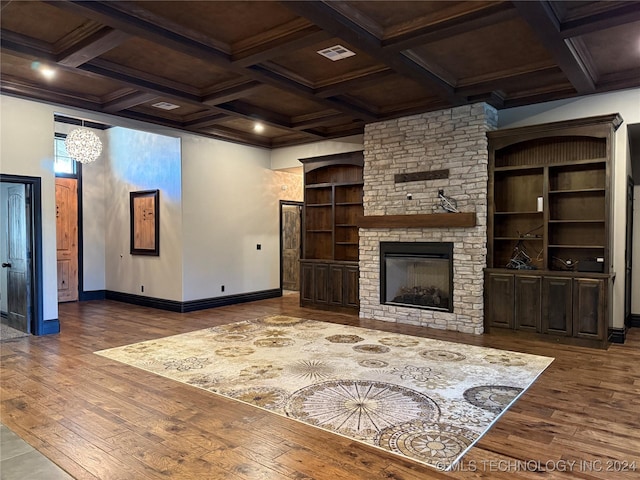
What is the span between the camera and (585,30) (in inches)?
149

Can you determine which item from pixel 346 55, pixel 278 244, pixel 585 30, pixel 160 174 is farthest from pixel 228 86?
pixel 278 244

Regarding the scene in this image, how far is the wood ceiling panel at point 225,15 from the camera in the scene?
358cm

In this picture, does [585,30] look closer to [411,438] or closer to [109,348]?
[411,438]

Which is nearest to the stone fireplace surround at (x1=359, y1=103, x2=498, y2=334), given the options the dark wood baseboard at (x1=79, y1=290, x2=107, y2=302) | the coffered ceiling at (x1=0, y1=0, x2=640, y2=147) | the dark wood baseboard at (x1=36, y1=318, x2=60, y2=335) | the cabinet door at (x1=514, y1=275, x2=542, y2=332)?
the coffered ceiling at (x1=0, y1=0, x2=640, y2=147)

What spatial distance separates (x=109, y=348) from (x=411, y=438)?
3.96 meters

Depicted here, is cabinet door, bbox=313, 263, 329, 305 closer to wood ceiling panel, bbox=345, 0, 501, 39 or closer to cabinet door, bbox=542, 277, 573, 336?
cabinet door, bbox=542, 277, 573, 336

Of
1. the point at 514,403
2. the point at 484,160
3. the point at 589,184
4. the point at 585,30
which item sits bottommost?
the point at 514,403

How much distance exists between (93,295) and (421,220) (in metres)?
7.00

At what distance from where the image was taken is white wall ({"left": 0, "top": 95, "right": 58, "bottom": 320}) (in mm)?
5586

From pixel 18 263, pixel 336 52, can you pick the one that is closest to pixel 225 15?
pixel 336 52

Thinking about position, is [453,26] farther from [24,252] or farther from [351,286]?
[24,252]

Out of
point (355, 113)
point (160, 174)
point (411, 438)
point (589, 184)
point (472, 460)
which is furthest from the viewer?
point (160, 174)

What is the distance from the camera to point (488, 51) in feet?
15.0

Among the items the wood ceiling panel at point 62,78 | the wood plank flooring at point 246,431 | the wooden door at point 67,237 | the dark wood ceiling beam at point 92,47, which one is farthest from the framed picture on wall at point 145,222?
the dark wood ceiling beam at point 92,47
